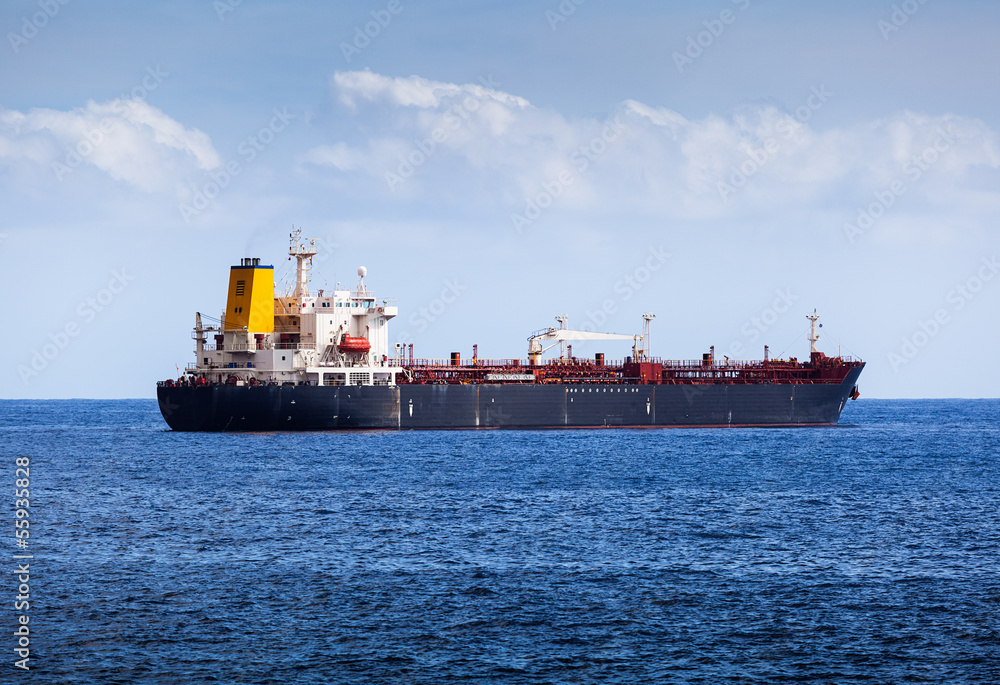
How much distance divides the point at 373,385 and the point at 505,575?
45.2 metres

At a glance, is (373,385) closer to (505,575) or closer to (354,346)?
(354,346)

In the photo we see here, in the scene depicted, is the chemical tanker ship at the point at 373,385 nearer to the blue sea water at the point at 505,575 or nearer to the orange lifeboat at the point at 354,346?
the orange lifeboat at the point at 354,346

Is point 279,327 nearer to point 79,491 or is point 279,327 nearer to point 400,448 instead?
point 400,448

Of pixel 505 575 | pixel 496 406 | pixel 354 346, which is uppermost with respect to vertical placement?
pixel 354 346

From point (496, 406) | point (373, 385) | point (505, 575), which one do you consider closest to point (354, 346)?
point (373, 385)

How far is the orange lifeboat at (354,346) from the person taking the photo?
70688 millimetres

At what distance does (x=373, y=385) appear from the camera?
6988 centimetres

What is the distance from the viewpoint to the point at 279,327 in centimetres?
7188

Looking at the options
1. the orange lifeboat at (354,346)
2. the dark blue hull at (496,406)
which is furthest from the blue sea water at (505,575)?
Result: the orange lifeboat at (354,346)

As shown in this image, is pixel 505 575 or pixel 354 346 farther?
pixel 354 346

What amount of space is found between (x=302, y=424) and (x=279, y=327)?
7.61m

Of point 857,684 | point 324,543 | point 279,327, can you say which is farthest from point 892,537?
point 279,327

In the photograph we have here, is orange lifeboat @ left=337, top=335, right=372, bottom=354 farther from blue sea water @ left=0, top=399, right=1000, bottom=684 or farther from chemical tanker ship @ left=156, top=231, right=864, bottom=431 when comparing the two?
blue sea water @ left=0, top=399, right=1000, bottom=684

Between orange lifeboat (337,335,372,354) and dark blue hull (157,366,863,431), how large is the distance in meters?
3.15
